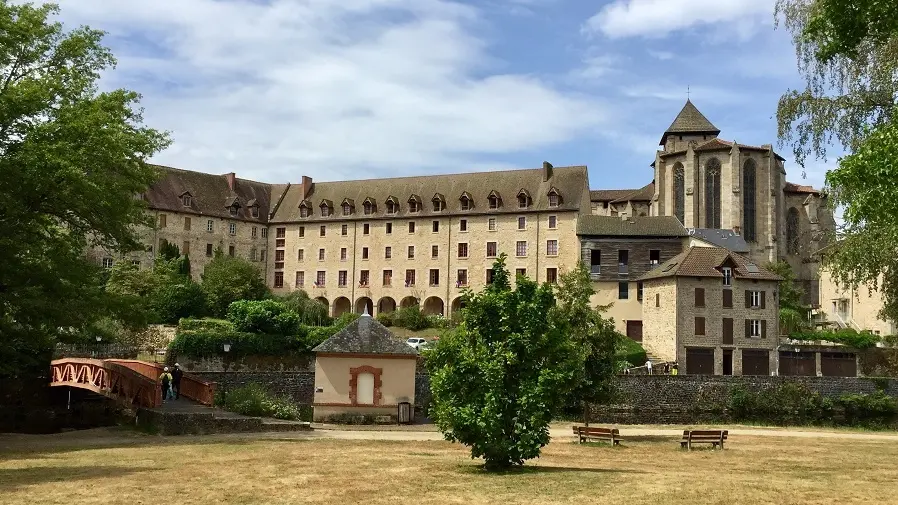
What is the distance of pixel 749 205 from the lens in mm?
71875

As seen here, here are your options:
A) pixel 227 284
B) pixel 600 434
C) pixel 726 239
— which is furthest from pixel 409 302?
pixel 600 434

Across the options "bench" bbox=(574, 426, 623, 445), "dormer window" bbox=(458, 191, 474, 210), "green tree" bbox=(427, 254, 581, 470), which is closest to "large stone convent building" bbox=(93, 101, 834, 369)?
"dormer window" bbox=(458, 191, 474, 210)

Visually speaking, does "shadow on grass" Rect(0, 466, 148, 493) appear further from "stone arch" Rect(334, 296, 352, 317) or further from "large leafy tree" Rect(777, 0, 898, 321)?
"stone arch" Rect(334, 296, 352, 317)

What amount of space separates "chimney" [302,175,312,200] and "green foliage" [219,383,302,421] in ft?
133

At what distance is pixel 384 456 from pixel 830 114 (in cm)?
1215

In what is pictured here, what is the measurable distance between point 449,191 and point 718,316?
85.1 ft

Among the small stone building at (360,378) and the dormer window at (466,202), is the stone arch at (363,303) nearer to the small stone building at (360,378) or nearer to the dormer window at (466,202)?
the dormer window at (466,202)

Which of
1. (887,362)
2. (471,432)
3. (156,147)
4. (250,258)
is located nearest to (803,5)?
(471,432)

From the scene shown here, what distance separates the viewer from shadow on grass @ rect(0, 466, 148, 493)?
1407 cm

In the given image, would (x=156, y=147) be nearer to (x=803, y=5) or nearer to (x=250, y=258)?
(x=803, y=5)

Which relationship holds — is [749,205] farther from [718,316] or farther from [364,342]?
[364,342]

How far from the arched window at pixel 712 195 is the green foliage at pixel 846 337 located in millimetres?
19356

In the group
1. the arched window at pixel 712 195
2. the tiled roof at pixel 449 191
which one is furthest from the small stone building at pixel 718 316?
the arched window at pixel 712 195

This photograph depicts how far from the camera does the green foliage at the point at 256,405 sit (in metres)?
30.0
